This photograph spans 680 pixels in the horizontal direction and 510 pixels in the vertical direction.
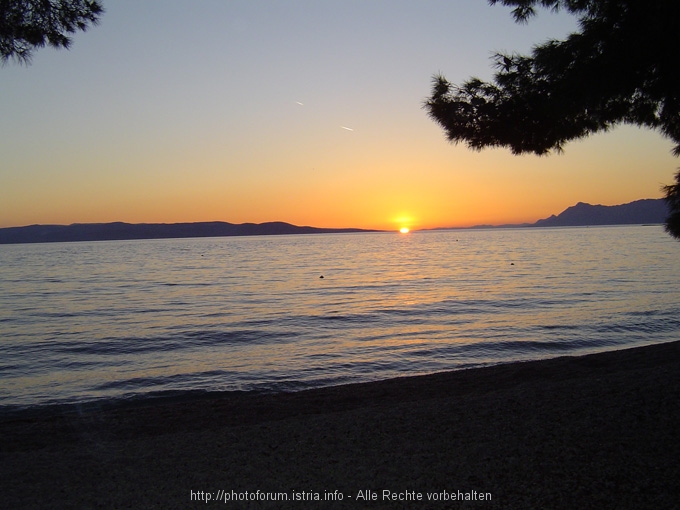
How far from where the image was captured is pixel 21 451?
6.86 m

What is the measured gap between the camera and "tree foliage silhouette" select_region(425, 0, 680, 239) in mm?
5121

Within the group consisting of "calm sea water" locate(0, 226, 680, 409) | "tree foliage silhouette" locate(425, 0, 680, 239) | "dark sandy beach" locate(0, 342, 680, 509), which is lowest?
"calm sea water" locate(0, 226, 680, 409)

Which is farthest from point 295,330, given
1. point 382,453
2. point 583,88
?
point 583,88

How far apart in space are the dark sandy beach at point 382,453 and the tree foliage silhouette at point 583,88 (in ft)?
7.78

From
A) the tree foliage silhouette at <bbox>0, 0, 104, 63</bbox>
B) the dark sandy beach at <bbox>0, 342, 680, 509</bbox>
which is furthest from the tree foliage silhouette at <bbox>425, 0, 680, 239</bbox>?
the tree foliage silhouette at <bbox>0, 0, 104, 63</bbox>

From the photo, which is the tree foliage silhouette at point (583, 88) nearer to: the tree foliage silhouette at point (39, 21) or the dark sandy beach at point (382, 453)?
the dark sandy beach at point (382, 453)

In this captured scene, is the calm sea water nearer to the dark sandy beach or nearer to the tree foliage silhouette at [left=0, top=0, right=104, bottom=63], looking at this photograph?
the dark sandy beach

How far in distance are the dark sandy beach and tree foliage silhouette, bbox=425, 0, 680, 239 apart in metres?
2.37

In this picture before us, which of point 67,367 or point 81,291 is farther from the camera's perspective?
point 81,291

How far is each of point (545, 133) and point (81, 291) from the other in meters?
30.2

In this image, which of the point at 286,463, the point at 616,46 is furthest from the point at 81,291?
the point at 616,46

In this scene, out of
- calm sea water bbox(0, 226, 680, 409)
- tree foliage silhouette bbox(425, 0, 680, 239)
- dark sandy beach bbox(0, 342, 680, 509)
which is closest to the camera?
dark sandy beach bbox(0, 342, 680, 509)

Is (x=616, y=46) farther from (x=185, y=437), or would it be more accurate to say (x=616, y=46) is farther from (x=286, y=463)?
(x=185, y=437)

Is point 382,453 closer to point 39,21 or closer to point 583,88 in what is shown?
point 583,88
